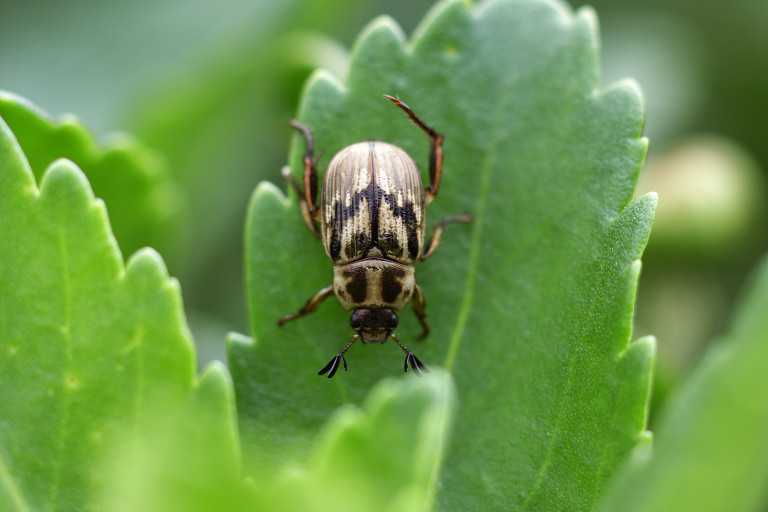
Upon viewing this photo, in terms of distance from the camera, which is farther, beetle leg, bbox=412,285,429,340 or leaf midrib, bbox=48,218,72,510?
beetle leg, bbox=412,285,429,340

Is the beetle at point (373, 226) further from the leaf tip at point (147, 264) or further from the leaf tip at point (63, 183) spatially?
the leaf tip at point (63, 183)

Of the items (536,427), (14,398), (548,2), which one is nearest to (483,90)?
(548,2)

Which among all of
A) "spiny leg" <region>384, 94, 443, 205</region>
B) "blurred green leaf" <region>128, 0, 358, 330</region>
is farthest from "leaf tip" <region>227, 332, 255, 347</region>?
"blurred green leaf" <region>128, 0, 358, 330</region>

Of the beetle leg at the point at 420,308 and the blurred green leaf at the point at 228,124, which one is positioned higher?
the blurred green leaf at the point at 228,124

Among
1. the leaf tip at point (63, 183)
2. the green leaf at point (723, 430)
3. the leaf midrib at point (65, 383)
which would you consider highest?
the leaf tip at point (63, 183)

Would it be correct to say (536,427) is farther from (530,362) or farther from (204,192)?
(204,192)

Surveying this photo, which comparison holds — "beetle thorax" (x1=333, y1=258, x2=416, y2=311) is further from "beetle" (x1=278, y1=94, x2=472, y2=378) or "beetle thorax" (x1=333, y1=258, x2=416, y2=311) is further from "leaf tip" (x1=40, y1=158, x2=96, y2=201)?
"leaf tip" (x1=40, y1=158, x2=96, y2=201)

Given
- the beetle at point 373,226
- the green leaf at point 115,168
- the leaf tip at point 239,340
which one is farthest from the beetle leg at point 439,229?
the green leaf at point 115,168
